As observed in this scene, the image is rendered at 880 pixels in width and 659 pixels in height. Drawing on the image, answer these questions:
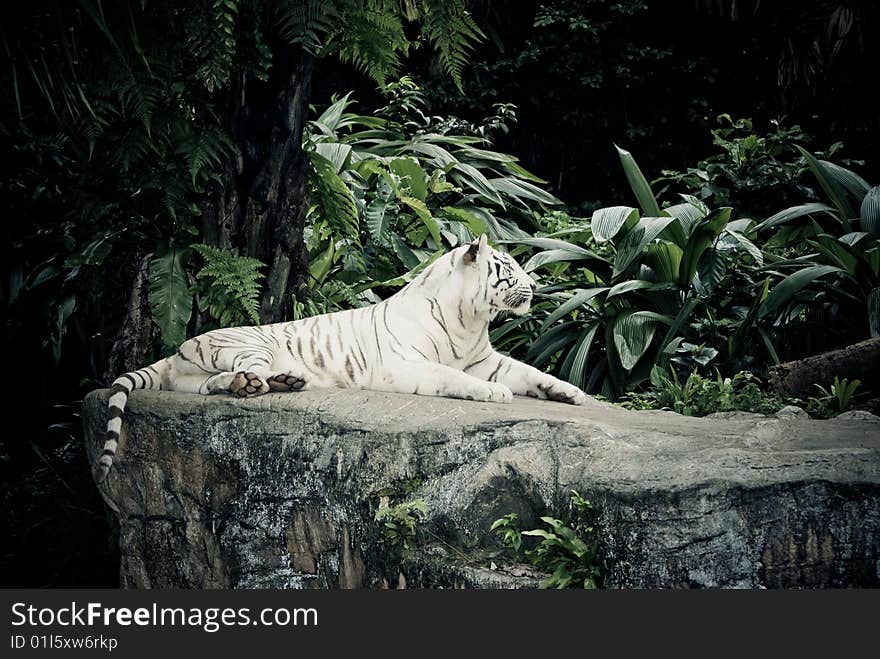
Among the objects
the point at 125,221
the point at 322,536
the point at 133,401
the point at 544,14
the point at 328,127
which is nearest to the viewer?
the point at 322,536

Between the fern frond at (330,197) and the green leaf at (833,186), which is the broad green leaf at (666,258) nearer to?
the green leaf at (833,186)

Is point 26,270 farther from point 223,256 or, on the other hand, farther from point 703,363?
point 703,363

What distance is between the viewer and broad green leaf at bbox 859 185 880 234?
20.4 feet

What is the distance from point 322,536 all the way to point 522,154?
8.48 metres

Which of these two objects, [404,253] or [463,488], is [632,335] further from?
[463,488]

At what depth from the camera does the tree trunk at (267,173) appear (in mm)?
5043

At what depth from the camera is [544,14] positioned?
1089cm

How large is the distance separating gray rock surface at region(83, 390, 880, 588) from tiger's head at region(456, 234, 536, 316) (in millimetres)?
493

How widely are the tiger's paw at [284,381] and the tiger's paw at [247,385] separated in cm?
4

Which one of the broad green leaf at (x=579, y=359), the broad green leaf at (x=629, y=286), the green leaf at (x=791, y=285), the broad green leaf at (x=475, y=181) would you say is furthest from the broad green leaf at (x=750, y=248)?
the broad green leaf at (x=475, y=181)

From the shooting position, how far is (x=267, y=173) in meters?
5.07

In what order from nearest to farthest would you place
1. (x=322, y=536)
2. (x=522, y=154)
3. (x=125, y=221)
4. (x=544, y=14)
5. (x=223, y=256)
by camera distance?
(x=322, y=536), (x=223, y=256), (x=125, y=221), (x=544, y=14), (x=522, y=154)

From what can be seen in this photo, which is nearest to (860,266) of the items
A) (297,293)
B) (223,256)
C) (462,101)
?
(297,293)

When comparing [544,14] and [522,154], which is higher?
[544,14]
